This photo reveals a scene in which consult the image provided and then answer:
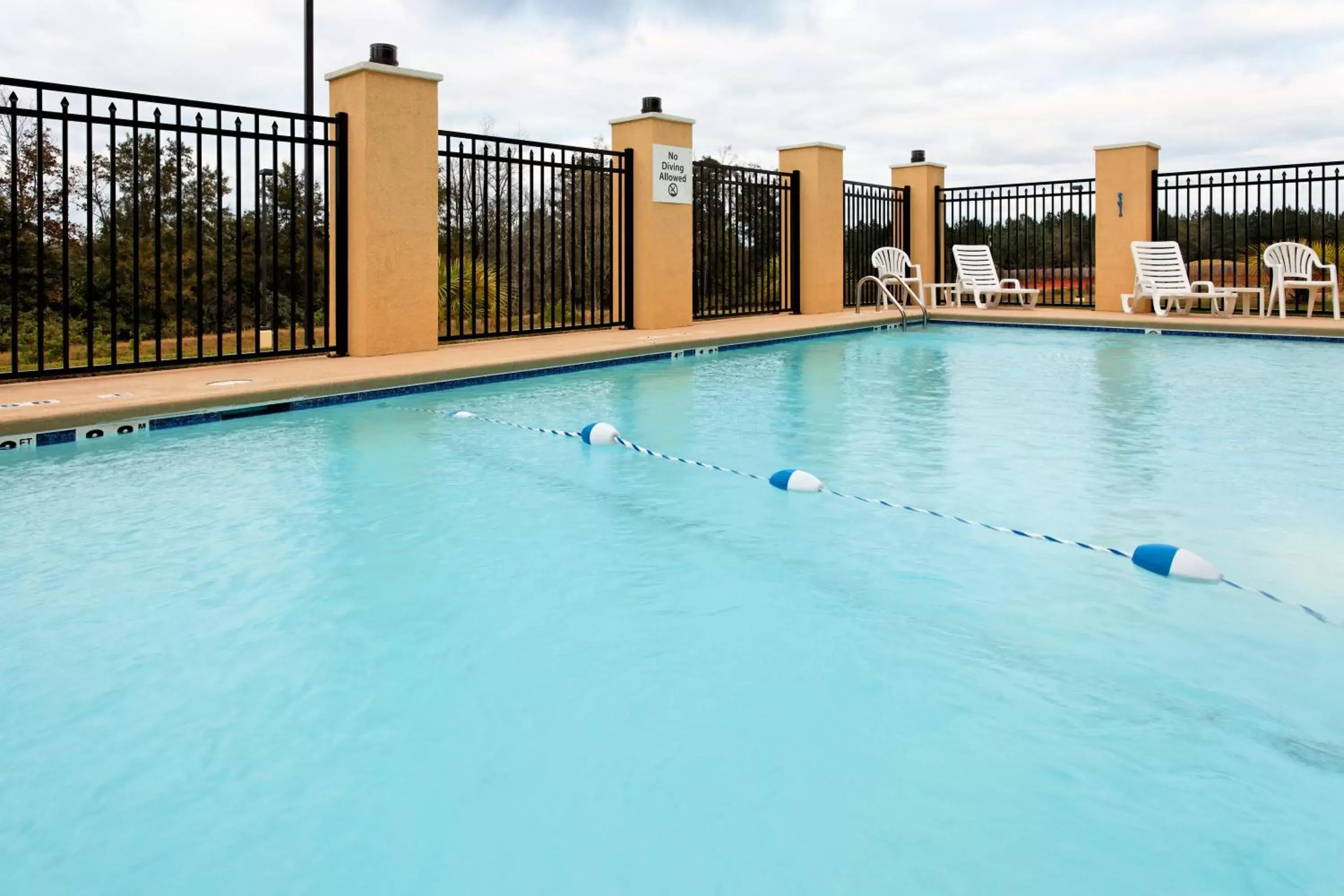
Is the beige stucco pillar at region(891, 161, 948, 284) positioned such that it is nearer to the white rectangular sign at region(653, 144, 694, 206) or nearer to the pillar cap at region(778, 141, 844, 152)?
the pillar cap at region(778, 141, 844, 152)

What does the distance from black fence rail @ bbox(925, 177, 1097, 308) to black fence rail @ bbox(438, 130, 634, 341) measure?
6.19 m

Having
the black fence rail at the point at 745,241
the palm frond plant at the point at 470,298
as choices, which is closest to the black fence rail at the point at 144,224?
the palm frond plant at the point at 470,298

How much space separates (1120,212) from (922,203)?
339 centimetres

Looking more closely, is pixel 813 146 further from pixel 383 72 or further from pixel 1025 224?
pixel 383 72

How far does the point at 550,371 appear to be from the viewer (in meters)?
9.14

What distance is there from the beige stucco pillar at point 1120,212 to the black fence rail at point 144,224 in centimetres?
1063

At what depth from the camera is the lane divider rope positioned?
11.0ft

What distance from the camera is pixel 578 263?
17.1 meters

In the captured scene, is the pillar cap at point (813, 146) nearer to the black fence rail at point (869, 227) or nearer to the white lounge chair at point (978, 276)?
the black fence rail at point (869, 227)

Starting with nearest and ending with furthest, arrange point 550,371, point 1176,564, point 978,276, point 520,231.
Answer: point 1176,564 < point 550,371 < point 520,231 < point 978,276

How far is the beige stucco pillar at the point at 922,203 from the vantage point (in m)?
17.6

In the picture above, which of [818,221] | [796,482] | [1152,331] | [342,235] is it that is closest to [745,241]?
[818,221]

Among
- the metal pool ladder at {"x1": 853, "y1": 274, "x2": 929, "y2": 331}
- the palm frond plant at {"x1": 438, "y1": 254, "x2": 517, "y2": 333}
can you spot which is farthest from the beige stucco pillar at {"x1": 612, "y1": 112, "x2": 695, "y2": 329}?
the metal pool ladder at {"x1": 853, "y1": 274, "x2": 929, "y2": 331}

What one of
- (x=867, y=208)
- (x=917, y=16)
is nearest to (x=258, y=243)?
(x=917, y=16)
